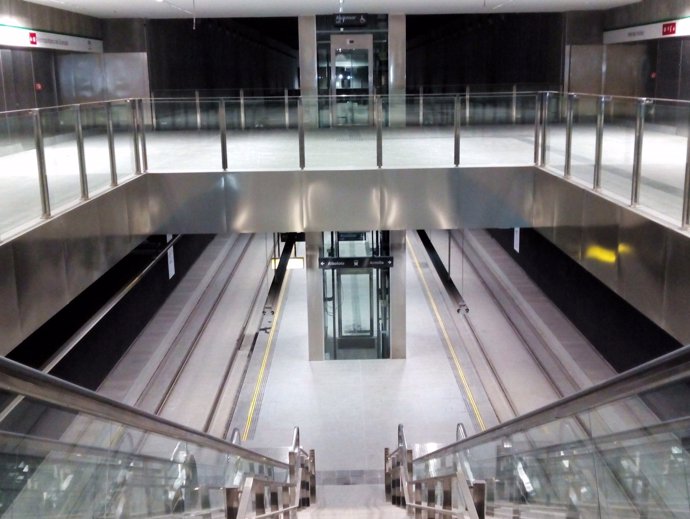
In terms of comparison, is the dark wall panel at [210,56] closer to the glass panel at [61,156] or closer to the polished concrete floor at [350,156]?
the polished concrete floor at [350,156]

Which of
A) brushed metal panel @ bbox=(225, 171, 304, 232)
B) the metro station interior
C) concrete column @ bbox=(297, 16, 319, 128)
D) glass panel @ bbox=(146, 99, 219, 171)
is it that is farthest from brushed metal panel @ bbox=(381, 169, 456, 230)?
concrete column @ bbox=(297, 16, 319, 128)

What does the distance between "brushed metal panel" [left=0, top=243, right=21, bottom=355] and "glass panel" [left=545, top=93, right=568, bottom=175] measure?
6073mm

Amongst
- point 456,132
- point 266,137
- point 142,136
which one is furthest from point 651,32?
point 142,136

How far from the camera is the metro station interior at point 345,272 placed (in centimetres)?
349

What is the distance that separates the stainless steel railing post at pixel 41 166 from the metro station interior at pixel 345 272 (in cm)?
3

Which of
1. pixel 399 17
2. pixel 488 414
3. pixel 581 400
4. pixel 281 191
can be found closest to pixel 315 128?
pixel 281 191

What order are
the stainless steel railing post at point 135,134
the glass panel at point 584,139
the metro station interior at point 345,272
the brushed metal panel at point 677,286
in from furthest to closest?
the stainless steel railing post at point 135,134 → the glass panel at point 584,139 → the brushed metal panel at point 677,286 → the metro station interior at point 345,272

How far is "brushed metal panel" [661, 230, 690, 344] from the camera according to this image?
564cm

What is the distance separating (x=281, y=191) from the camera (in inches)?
408

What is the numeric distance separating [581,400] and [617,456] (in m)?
0.24

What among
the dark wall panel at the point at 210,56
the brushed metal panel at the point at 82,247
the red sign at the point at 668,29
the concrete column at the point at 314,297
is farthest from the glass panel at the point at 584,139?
the dark wall panel at the point at 210,56

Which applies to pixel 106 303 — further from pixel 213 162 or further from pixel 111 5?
pixel 111 5

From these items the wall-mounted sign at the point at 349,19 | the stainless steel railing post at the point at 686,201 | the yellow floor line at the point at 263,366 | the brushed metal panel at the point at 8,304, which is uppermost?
the wall-mounted sign at the point at 349,19

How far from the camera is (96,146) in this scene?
8.39 m
